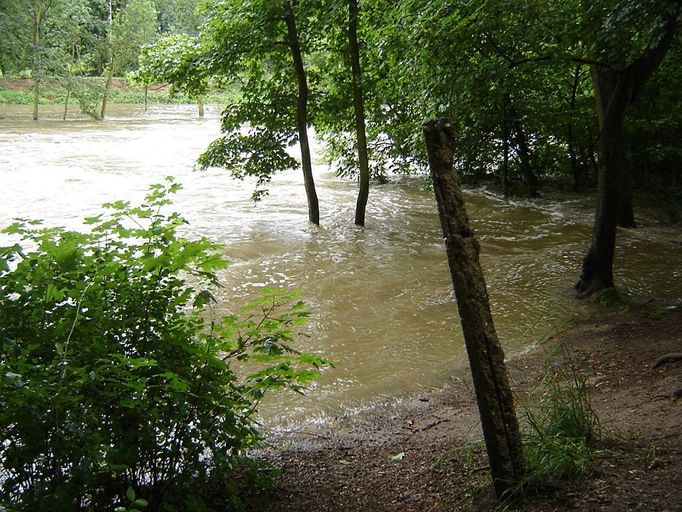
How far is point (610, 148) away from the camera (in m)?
8.55

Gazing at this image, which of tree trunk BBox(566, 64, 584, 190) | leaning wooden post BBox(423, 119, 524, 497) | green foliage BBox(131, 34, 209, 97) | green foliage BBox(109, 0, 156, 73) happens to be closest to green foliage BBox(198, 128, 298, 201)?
green foliage BBox(131, 34, 209, 97)

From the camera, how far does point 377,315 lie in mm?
9117

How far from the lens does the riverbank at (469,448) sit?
A: 137 inches

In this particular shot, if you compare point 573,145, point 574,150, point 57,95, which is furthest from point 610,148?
point 57,95

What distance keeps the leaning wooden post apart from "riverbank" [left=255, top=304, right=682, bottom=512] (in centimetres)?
27

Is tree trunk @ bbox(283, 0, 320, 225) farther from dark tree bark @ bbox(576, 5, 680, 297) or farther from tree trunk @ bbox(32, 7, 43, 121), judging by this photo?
tree trunk @ bbox(32, 7, 43, 121)

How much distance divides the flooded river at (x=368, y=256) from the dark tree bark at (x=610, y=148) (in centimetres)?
60

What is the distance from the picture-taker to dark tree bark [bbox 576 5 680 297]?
8.16 meters

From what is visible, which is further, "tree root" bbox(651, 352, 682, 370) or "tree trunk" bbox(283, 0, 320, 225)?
"tree trunk" bbox(283, 0, 320, 225)

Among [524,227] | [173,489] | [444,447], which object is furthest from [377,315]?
[524,227]

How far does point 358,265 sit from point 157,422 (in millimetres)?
8419

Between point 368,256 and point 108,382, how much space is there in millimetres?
9233

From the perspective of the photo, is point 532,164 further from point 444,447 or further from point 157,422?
point 157,422

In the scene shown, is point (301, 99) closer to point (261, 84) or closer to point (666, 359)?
point (261, 84)
